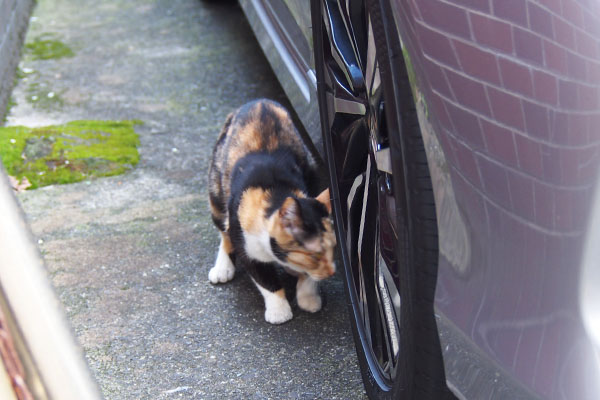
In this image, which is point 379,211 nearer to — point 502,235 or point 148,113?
point 502,235

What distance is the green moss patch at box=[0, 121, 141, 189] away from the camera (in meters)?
4.20

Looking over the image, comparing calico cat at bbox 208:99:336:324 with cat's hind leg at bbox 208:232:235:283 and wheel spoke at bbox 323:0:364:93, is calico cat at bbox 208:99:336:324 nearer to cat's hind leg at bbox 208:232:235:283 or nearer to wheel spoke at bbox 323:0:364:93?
cat's hind leg at bbox 208:232:235:283

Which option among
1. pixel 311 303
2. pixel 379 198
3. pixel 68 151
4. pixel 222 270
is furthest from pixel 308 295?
pixel 68 151

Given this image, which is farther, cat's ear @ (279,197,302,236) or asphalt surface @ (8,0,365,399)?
cat's ear @ (279,197,302,236)

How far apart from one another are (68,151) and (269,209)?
1.73 meters

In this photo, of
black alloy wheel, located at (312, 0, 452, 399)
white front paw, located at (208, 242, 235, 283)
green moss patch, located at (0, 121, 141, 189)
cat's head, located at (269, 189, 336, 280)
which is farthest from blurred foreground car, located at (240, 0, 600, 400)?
green moss patch, located at (0, 121, 141, 189)

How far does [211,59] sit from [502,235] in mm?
4632

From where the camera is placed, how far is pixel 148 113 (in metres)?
5.02

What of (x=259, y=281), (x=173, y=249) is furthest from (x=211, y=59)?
(x=259, y=281)

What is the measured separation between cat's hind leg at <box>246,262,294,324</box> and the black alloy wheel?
1.90 ft

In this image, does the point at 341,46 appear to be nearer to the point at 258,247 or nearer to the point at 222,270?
the point at 258,247

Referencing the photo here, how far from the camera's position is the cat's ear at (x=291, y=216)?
113 inches

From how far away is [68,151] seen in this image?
4.40 m

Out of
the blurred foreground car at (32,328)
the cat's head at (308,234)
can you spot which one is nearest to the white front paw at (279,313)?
the cat's head at (308,234)
